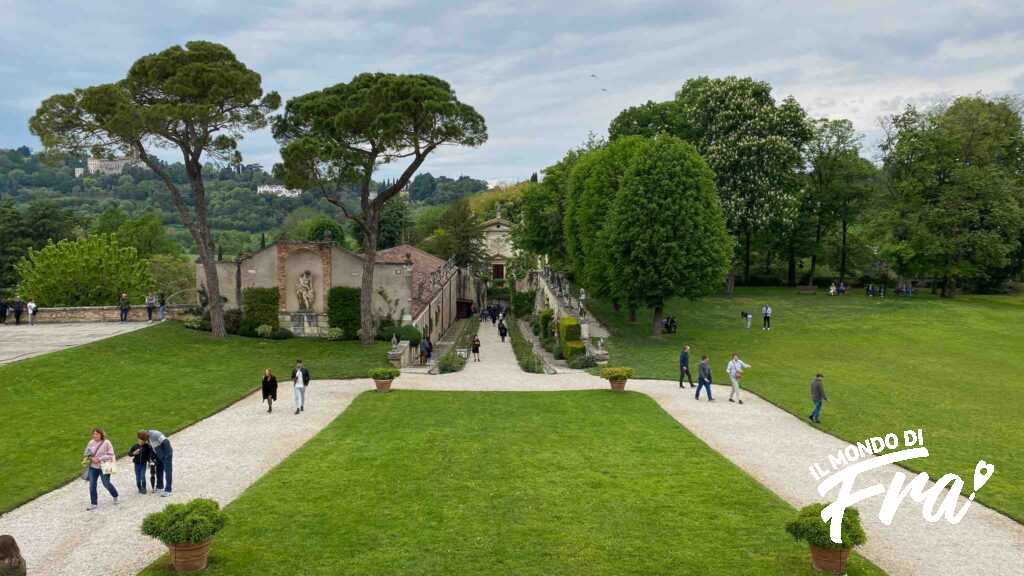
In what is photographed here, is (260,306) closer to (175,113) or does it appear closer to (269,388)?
(175,113)

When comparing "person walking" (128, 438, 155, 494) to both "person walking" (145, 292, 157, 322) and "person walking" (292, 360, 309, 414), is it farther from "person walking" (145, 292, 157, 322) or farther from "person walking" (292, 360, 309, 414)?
"person walking" (145, 292, 157, 322)

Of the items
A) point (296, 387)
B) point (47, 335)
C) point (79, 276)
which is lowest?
point (296, 387)

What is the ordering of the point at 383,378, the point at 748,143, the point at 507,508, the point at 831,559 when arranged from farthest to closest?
the point at 748,143 → the point at 383,378 → the point at 507,508 → the point at 831,559

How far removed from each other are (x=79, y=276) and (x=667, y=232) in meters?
40.2

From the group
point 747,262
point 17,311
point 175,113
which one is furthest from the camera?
point 747,262

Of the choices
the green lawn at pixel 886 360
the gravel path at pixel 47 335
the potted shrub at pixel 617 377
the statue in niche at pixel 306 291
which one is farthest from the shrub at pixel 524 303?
the potted shrub at pixel 617 377

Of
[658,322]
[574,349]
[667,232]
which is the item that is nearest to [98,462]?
[574,349]

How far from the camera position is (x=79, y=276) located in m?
49.0

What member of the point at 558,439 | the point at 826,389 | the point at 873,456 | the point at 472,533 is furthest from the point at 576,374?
the point at 472,533

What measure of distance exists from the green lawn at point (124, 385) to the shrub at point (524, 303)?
3216cm

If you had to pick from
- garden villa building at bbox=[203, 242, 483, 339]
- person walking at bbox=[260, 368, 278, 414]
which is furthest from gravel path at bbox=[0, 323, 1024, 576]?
garden villa building at bbox=[203, 242, 483, 339]

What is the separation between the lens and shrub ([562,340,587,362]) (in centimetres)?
3547

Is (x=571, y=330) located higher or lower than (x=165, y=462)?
higher

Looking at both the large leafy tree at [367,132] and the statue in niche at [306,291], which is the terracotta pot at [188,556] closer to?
the large leafy tree at [367,132]
